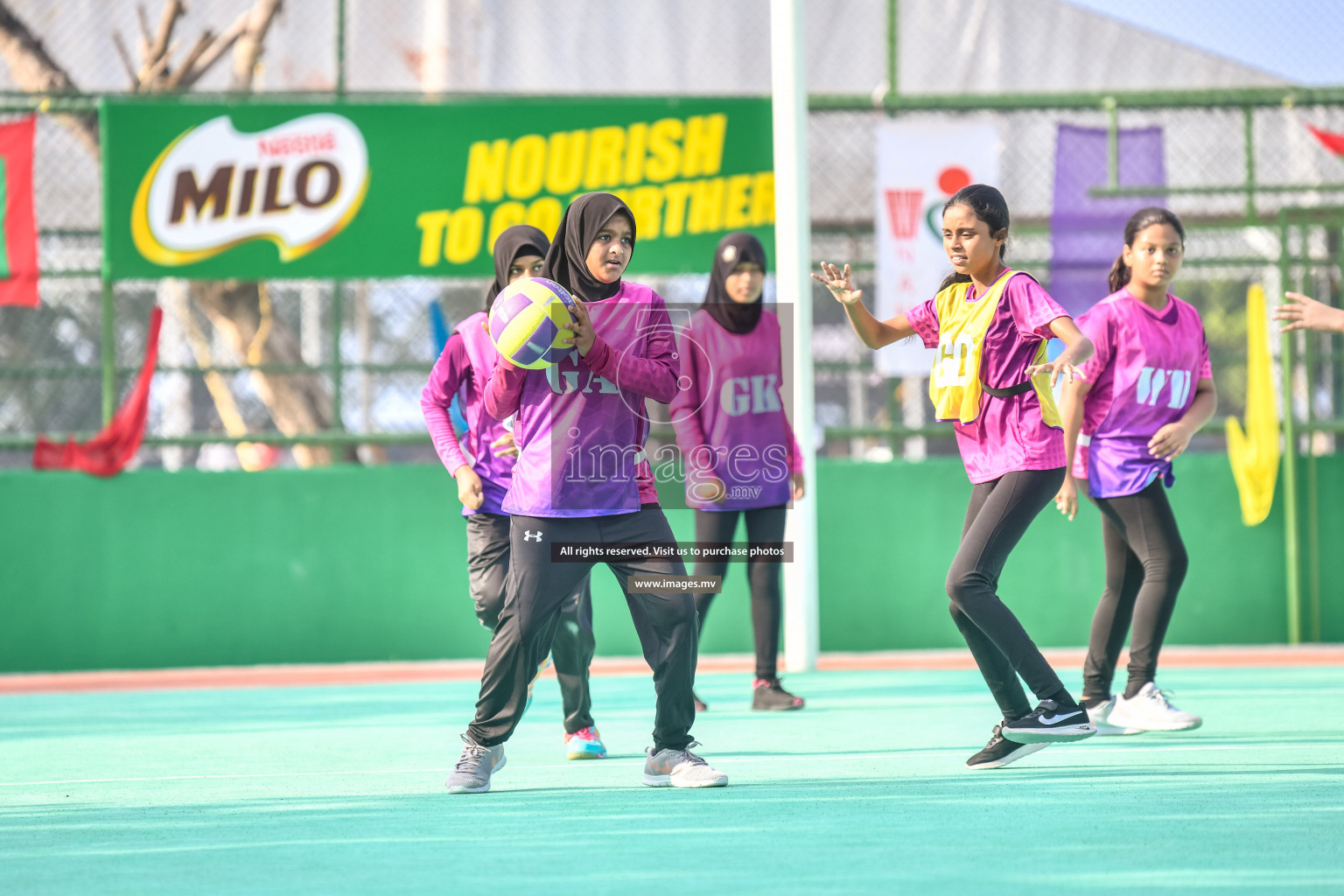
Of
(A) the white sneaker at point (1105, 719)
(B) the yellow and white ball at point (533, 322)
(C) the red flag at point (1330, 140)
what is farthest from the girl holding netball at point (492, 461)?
(C) the red flag at point (1330, 140)

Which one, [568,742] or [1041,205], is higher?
[1041,205]

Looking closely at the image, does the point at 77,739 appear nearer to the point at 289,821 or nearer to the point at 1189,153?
the point at 289,821

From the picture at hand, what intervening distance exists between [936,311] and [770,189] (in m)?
5.02

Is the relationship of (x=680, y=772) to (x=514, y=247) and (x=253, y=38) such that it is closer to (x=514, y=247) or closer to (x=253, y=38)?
(x=514, y=247)

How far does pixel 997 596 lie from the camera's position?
203 inches

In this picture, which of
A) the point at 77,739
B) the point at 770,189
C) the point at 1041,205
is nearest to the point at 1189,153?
the point at 1041,205

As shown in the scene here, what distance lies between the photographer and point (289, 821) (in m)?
4.54

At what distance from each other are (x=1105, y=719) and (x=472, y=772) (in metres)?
2.83

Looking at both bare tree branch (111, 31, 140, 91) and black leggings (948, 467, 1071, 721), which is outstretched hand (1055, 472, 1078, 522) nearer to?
black leggings (948, 467, 1071, 721)

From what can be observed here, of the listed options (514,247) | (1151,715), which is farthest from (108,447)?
(1151,715)

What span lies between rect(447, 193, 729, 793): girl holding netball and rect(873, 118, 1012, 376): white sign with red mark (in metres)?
5.40

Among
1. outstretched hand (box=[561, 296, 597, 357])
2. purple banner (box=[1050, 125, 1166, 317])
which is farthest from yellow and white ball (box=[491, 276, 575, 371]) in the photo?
purple banner (box=[1050, 125, 1166, 317])

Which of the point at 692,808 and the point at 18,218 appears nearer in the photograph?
the point at 692,808

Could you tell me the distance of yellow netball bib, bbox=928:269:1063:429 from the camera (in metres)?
5.17
